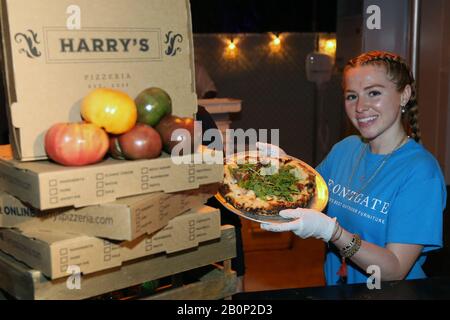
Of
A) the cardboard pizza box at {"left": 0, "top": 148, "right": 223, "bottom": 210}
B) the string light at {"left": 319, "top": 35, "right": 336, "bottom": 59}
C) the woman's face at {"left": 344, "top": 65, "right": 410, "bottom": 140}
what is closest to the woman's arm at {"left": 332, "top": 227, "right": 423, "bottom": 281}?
the woman's face at {"left": 344, "top": 65, "right": 410, "bottom": 140}

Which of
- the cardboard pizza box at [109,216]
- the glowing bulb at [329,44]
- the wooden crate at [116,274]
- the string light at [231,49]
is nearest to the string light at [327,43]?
the glowing bulb at [329,44]

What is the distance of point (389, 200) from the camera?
184cm

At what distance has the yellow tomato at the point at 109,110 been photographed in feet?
4.12

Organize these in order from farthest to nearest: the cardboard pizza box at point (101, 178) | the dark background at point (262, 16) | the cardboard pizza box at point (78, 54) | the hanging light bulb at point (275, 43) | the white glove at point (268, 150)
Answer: the hanging light bulb at point (275, 43)
the dark background at point (262, 16)
the white glove at point (268, 150)
the cardboard pizza box at point (78, 54)
the cardboard pizza box at point (101, 178)

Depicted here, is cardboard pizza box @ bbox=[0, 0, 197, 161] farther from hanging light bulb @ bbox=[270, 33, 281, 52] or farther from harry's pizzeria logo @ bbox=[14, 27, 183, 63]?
hanging light bulb @ bbox=[270, 33, 281, 52]

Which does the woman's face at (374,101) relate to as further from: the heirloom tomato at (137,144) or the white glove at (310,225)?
the heirloom tomato at (137,144)

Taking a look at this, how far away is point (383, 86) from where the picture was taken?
1888 millimetres

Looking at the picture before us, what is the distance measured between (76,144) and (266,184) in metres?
1.06

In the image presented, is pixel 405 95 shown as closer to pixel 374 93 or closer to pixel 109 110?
pixel 374 93

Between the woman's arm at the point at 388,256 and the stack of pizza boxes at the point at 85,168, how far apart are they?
564 millimetres

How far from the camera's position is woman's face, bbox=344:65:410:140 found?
1890 mm

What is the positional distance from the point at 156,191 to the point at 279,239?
3.33 m
